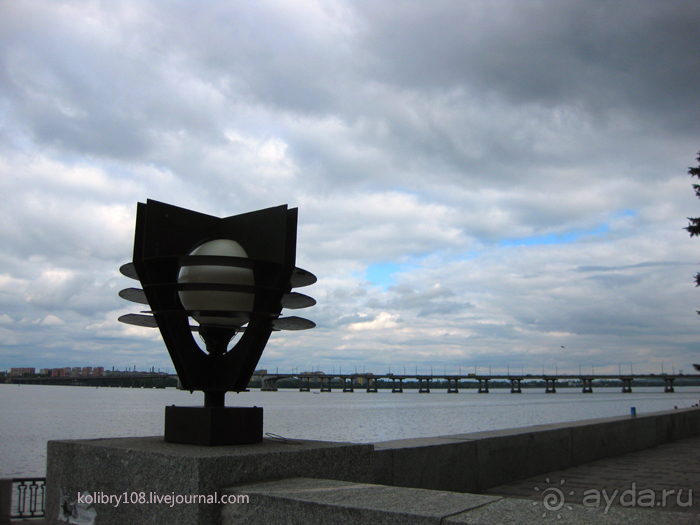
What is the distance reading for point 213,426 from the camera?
148 inches

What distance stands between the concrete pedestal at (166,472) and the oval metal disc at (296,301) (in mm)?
1122

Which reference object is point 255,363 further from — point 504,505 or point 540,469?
point 540,469

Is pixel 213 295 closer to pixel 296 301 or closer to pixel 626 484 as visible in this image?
pixel 296 301

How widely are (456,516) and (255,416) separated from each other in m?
1.92

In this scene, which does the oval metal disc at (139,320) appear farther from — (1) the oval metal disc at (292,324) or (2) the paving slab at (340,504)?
(2) the paving slab at (340,504)

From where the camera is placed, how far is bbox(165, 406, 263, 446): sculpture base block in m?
3.77

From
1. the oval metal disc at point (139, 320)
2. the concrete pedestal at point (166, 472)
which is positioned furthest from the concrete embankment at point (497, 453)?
the oval metal disc at point (139, 320)

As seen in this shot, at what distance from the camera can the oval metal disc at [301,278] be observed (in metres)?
4.52

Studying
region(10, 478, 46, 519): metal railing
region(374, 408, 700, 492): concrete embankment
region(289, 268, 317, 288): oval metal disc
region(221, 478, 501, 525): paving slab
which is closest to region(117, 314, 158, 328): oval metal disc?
region(289, 268, 317, 288): oval metal disc

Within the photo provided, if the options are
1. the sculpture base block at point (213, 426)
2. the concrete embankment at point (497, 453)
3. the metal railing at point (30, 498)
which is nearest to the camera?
the sculpture base block at point (213, 426)

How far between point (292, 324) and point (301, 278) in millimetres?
385

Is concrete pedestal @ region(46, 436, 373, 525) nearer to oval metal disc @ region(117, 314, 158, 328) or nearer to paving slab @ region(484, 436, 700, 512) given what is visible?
oval metal disc @ region(117, 314, 158, 328)

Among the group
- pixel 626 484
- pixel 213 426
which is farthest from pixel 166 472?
pixel 626 484

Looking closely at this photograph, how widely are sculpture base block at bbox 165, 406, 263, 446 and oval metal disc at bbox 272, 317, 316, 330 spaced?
79cm
